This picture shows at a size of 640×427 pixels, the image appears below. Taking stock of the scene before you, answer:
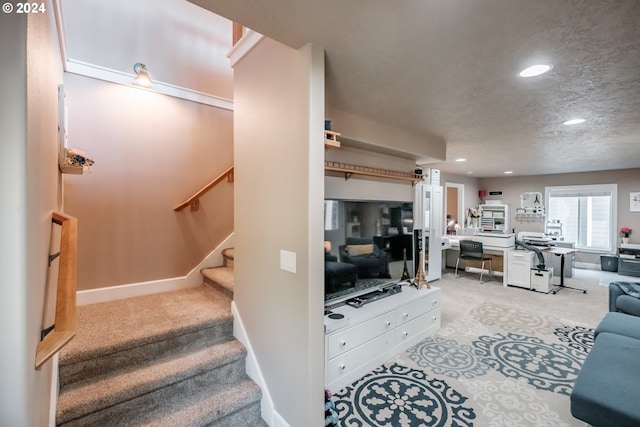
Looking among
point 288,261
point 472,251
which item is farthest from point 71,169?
point 472,251

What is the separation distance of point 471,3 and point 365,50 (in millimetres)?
564

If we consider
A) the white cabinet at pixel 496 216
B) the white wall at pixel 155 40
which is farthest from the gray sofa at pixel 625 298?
the white wall at pixel 155 40

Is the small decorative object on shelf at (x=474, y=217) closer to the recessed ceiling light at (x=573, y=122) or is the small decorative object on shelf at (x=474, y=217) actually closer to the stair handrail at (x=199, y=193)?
the recessed ceiling light at (x=573, y=122)

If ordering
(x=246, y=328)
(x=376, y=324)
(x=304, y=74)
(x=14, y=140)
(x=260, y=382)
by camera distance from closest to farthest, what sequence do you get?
(x=14, y=140)
(x=304, y=74)
(x=260, y=382)
(x=246, y=328)
(x=376, y=324)

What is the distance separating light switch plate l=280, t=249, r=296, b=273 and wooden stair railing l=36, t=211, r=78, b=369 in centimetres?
100

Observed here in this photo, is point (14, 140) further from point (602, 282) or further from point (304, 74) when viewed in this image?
point (602, 282)

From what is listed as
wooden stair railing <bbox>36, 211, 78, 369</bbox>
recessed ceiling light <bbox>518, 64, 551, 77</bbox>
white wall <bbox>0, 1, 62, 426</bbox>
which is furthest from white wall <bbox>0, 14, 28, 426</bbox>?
recessed ceiling light <bbox>518, 64, 551, 77</bbox>

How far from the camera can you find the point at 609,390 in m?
1.63

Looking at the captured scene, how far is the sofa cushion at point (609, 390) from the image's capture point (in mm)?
1508

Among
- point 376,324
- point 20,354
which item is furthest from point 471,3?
point 376,324

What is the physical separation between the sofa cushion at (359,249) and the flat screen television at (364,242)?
1 cm

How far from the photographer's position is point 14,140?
885mm

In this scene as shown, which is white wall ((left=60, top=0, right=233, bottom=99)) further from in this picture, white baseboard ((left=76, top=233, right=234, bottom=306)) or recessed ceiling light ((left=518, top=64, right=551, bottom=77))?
recessed ceiling light ((left=518, top=64, right=551, bottom=77))

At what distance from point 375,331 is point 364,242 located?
2.65 ft
